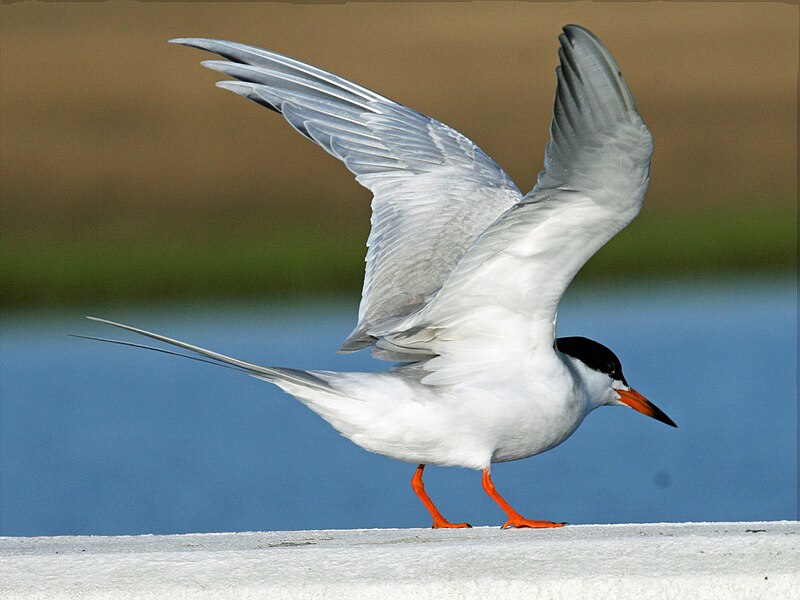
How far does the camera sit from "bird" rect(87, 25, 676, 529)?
12.5 ft

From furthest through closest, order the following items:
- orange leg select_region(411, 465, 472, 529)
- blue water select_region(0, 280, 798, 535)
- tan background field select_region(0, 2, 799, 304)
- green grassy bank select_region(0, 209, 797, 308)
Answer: tan background field select_region(0, 2, 799, 304) < green grassy bank select_region(0, 209, 797, 308) < blue water select_region(0, 280, 798, 535) < orange leg select_region(411, 465, 472, 529)

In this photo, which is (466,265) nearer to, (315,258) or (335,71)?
(315,258)

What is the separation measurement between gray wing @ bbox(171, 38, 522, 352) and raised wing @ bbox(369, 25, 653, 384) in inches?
20.4

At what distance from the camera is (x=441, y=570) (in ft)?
11.0

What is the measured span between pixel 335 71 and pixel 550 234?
1885cm

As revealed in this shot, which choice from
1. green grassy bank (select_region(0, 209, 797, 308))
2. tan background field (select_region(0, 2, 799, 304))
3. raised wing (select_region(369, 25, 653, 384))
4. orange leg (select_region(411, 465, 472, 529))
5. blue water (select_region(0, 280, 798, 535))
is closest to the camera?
raised wing (select_region(369, 25, 653, 384))

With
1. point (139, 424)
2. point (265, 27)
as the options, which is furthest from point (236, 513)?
point (265, 27)

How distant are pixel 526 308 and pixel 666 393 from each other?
581 cm

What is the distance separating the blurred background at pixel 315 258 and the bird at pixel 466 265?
267cm

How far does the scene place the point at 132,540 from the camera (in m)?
3.89

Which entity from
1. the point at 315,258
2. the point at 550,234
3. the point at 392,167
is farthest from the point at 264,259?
the point at 550,234

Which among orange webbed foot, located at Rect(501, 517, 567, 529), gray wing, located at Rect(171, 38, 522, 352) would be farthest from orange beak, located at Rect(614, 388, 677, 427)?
orange webbed foot, located at Rect(501, 517, 567, 529)

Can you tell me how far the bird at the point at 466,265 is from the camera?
3824mm

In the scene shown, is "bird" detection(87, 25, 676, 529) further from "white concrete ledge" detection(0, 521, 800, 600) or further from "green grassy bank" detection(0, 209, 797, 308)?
"green grassy bank" detection(0, 209, 797, 308)
